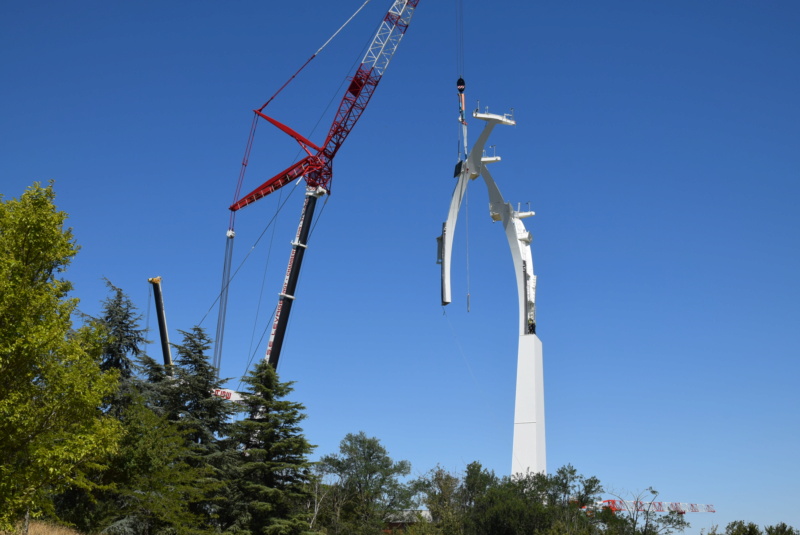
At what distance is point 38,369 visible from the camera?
21.8 m

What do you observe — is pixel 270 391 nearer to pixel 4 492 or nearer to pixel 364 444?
pixel 4 492

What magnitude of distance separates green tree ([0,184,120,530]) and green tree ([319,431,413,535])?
4218 cm

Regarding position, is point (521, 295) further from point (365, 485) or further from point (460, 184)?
point (365, 485)

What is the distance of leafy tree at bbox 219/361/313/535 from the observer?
1697 inches

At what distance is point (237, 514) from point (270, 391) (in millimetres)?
6894

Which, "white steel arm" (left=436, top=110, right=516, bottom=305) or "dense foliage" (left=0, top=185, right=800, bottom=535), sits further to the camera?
"white steel arm" (left=436, top=110, right=516, bottom=305)

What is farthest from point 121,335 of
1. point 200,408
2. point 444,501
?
point 444,501

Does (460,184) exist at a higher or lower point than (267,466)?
higher

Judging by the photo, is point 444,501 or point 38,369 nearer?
point 38,369

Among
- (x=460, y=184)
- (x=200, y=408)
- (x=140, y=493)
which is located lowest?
(x=140, y=493)

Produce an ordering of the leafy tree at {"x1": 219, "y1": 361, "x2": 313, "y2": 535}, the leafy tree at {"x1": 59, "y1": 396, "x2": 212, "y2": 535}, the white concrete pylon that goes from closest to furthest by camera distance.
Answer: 1. the leafy tree at {"x1": 59, "y1": 396, "x2": 212, "y2": 535}
2. the leafy tree at {"x1": 219, "y1": 361, "x2": 313, "y2": 535}
3. the white concrete pylon

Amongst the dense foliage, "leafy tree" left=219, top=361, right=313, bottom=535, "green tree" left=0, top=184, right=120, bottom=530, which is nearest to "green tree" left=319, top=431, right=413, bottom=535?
the dense foliage

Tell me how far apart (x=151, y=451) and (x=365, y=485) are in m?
41.2

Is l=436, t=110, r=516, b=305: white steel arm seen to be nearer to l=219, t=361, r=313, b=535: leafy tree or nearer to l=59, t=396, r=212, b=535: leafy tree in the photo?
l=219, t=361, r=313, b=535: leafy tree
